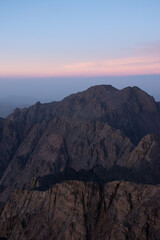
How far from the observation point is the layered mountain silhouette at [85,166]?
109 feet

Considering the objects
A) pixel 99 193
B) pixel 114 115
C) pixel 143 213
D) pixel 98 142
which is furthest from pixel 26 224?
pixel 114 115

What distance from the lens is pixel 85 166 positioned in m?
81.3

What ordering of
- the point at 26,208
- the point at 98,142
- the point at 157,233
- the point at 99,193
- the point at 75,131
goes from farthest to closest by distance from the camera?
the point at 75,131 → the point at 98,142 → the point at 26,208 → the point at 99,193 → the point at 157,233

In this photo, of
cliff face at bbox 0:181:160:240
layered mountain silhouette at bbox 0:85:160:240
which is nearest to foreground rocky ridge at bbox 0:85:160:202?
layered mountain silhouette at bbox 0:85:160:240

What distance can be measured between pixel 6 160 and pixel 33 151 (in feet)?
24.9

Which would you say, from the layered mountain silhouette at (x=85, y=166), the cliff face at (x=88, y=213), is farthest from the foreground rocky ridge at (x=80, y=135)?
the cliff face at (x=88, y=213)

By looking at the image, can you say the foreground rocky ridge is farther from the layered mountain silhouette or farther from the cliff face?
the cliff face

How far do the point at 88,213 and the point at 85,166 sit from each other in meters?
46.9

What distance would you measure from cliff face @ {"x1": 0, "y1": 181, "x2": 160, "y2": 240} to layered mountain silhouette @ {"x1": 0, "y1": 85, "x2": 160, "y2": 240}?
8 cm

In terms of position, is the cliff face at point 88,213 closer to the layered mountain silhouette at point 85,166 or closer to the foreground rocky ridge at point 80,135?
the layered mountain silhouette at point 85,166

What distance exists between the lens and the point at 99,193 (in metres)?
35.2

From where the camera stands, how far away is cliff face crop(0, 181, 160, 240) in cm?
3055

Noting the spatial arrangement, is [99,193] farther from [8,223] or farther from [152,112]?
[152,112]

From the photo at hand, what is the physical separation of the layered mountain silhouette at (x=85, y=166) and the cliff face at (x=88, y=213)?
85 mm
